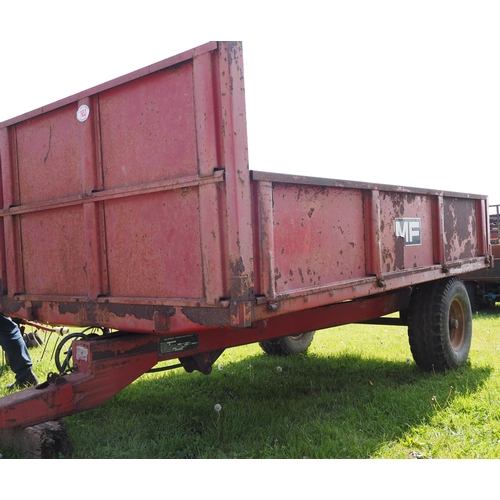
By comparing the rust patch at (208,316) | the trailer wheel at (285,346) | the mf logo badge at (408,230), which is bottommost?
the trailer wheel at (285,346)

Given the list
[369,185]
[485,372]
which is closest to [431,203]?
[369,185]

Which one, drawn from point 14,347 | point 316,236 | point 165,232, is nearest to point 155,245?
point 165,232

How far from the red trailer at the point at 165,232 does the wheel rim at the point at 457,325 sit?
153cm

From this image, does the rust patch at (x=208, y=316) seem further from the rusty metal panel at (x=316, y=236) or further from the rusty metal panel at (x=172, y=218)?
the rusty metal panel at (x=316, y=236)

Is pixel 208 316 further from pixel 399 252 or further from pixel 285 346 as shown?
pixel 285 346

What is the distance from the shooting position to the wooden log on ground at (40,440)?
3.04 metres

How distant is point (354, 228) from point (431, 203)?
1498 millimetres

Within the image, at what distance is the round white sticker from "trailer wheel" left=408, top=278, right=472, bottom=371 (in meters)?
3.49

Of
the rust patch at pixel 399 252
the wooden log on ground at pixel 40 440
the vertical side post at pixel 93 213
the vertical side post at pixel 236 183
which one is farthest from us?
the rust patch at pixel 399 252

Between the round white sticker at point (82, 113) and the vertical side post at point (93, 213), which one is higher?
the round white sticker at point (82, 113)

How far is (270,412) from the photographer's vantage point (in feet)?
13.3

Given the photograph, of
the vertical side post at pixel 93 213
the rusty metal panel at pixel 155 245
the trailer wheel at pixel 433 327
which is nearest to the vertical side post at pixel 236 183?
the rusty metal panel at pixel 155 245

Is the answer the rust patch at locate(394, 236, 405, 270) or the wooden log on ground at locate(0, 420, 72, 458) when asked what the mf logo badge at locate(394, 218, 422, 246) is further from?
the wooden log on ground at locate(0, 420, 72, 458)

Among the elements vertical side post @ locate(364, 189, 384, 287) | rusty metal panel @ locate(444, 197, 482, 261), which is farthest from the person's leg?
rusty metal panel @ locate(444, 197, 482, 261)
